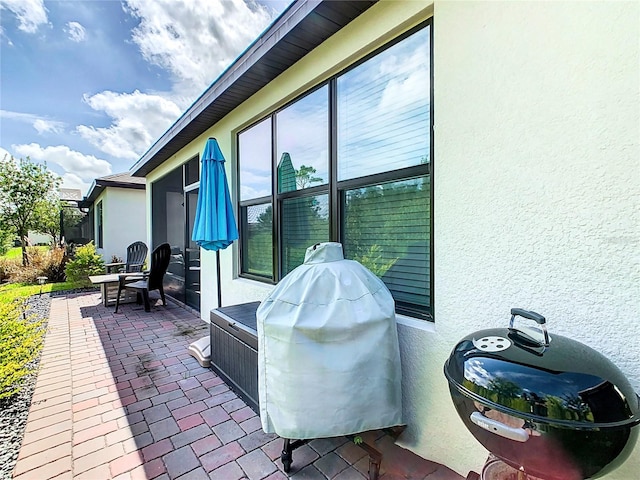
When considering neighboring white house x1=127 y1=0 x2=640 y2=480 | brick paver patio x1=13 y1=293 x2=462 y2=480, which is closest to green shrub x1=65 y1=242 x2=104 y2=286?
brick paver patio x1=13 y1=293 x2=462 y2=480

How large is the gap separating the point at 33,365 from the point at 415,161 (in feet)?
16.1

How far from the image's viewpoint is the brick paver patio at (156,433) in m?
2.03

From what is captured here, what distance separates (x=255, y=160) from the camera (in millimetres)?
4348

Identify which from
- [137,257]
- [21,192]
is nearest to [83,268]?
[137,257]

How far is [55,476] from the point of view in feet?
6.45

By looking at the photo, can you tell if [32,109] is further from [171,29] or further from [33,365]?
[33,365]

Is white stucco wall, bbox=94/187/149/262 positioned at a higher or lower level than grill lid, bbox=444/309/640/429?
higher

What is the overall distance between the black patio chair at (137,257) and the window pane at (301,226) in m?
7.42

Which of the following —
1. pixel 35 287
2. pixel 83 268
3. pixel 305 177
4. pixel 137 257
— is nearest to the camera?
pixel 305 177

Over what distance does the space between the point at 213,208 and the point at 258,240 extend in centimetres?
82

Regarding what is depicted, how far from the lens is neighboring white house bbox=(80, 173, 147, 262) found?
11641 millimetres

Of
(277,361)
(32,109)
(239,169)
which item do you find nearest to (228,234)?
(239,169)

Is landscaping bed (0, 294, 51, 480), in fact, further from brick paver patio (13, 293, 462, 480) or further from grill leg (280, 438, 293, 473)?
grill leg (280, 438, 293, 473)

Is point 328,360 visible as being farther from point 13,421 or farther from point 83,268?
point 83,268
